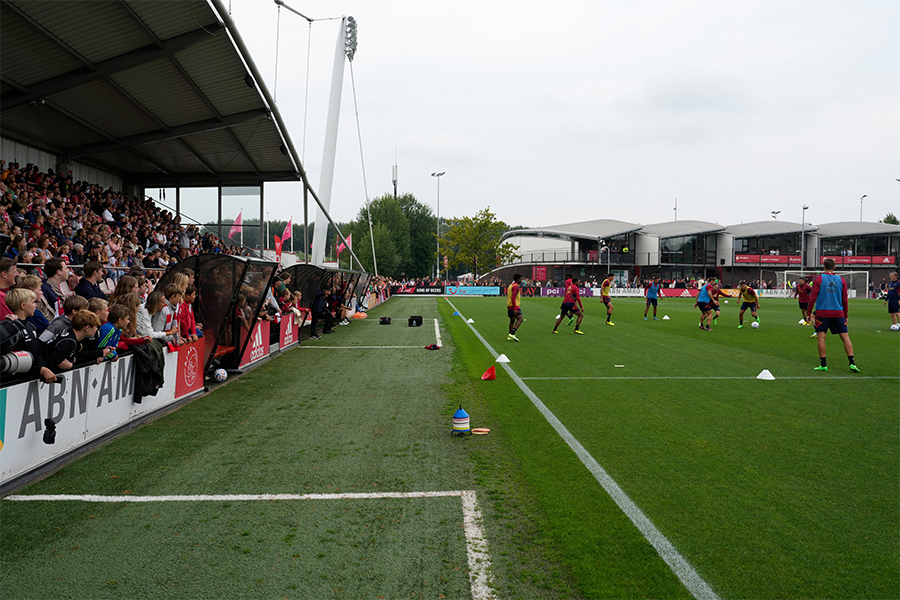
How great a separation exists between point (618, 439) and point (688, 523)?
2.14m

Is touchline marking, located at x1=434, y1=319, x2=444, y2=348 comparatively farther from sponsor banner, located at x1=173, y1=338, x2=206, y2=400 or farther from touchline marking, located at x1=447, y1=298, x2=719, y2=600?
touchline marking, located at x1=447, y1=298, x2=719, y2=600

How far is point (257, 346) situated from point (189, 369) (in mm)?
3529

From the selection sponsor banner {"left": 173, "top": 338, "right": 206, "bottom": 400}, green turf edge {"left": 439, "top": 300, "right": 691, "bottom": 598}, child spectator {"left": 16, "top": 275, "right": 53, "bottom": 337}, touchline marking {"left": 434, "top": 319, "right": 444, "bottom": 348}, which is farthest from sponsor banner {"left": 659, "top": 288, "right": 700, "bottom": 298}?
child spectator {"left": 16, "top": 275, "right": 53, "bottom": 337}

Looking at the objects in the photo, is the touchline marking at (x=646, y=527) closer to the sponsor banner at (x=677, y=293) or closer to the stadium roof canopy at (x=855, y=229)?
the sponsor banner at (x=677, y=293)

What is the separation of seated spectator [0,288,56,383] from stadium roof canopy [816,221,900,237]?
87186 millimetres

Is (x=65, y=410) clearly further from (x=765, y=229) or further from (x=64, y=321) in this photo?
(x=765, y=229)

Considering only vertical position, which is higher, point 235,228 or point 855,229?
point 855,229

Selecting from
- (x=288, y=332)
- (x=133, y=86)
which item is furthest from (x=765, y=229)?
(x=133, y=86)

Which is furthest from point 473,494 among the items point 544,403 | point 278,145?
point 278,145

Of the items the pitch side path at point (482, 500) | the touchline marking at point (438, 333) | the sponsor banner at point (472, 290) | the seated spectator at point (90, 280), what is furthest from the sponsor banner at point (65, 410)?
the sponsor banner at point (472, 290)

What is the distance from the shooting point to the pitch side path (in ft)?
10.9

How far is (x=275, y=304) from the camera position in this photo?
13.3m

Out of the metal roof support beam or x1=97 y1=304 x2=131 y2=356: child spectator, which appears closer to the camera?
x1=97 y1=304 x2=131 y2=356: child spectator

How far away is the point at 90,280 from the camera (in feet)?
25.1
